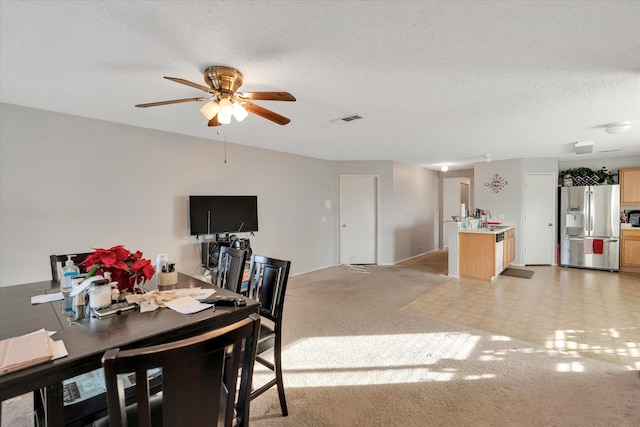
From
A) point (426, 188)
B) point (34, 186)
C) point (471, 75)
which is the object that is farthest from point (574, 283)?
point (34, 186)

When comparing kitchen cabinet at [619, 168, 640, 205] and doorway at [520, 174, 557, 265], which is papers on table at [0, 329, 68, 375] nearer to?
doorway at [520, 174, 557, 265]

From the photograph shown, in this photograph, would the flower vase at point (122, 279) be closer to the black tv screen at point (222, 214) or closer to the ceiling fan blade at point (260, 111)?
the ceiling fan blade at point (260, 111)

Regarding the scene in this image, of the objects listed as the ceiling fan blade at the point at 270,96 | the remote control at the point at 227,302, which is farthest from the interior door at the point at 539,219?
the remote control at the point at 227,302

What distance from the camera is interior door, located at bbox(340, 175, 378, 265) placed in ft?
21.1

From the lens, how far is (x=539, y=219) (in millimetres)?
6191

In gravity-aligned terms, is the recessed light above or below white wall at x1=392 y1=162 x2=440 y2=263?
above

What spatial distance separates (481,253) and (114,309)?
17.3 ft

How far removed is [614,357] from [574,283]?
Result: 9.21 ft

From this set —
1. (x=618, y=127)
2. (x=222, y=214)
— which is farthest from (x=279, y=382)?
(x=618, y=127)

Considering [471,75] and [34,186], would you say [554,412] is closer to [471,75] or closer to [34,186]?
[471,75]

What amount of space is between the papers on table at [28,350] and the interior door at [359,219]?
5491 mm

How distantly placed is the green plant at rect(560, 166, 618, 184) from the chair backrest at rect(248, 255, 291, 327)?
23.2 feet

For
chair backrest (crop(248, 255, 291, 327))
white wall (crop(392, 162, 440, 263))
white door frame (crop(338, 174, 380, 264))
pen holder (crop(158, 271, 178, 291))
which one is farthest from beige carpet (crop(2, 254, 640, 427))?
white wall (crop(392, 162, 440, 263))

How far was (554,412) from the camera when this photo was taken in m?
1.88
